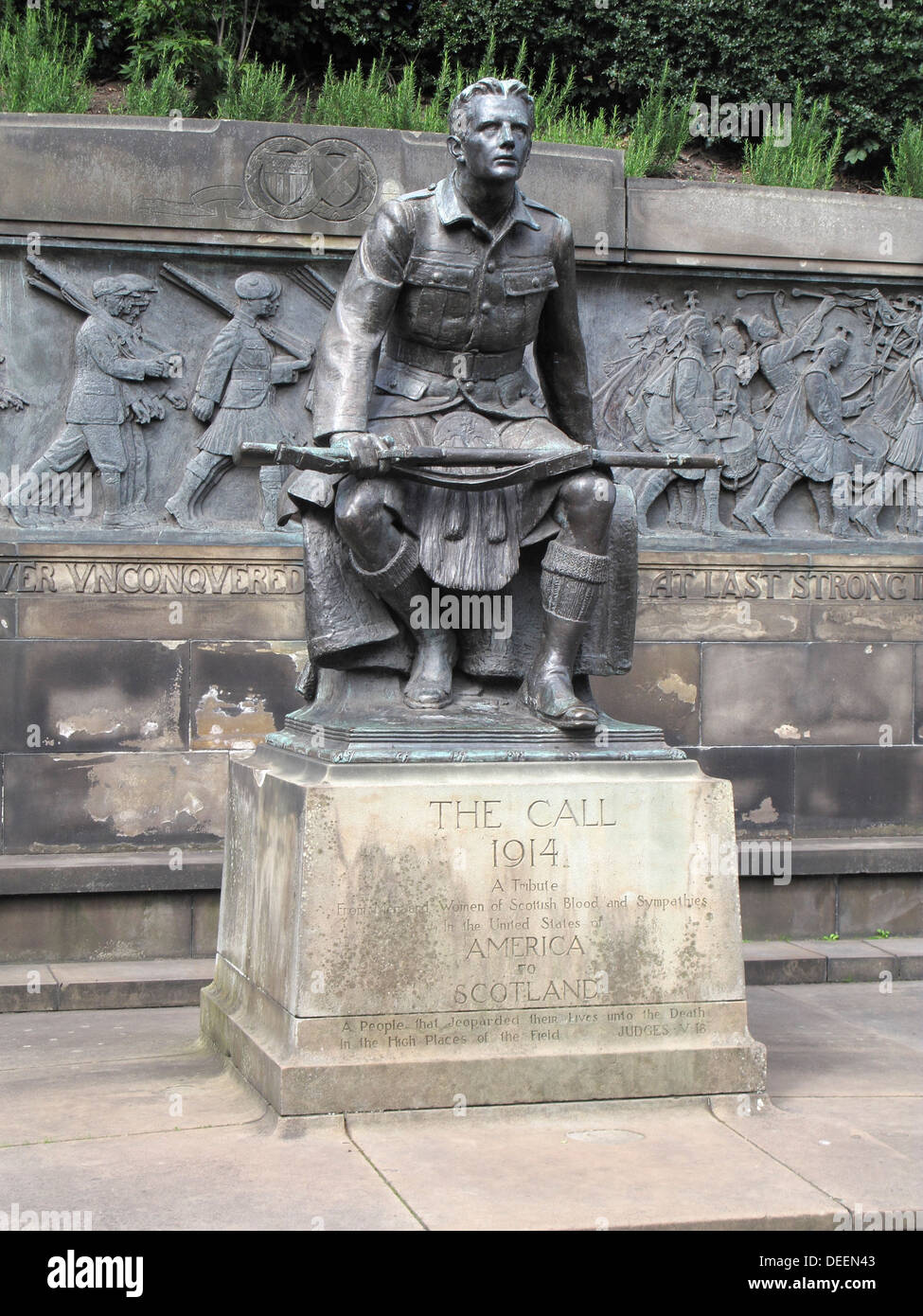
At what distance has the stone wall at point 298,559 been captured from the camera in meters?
9.16

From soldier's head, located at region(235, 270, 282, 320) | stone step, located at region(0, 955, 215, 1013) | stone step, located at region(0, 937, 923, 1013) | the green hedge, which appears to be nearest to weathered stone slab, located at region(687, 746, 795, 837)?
stone step, located at region(0, 937, 923, 1013)

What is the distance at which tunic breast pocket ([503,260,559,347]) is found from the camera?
6062 mm

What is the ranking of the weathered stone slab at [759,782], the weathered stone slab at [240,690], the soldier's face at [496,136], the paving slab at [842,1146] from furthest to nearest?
the weathered stone slab at [759,782] → the weathered stone slab at [240,690] → the soldier's face at [496,136] → the paving slab at [842,1146]

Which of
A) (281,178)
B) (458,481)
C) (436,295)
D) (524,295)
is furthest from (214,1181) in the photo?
(281,178)

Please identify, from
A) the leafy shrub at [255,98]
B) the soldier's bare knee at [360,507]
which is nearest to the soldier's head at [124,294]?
the leafy shrub at [255,98]

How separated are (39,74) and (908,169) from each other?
20.5 feet

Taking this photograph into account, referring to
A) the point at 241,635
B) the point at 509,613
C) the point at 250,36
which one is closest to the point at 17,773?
the point at 241,635

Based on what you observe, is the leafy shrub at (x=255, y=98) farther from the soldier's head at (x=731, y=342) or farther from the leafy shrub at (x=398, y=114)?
the soldier's head at (x=731, y=342)

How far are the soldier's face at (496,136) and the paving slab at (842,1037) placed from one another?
3.66m

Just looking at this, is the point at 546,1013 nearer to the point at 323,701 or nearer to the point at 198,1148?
the point at 198,1148

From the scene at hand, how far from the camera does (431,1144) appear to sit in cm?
501

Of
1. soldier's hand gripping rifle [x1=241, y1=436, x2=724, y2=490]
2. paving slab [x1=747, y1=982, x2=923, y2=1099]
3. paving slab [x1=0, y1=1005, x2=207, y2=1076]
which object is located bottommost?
paving slab [x1=0, y1=1005, x2=207, y2=1076]

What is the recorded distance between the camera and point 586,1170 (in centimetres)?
478

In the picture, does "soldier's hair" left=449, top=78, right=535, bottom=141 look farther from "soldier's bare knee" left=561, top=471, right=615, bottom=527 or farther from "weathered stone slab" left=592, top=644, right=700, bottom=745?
"weathered stone slab" left=592, top=644, right=700, bottom=745
